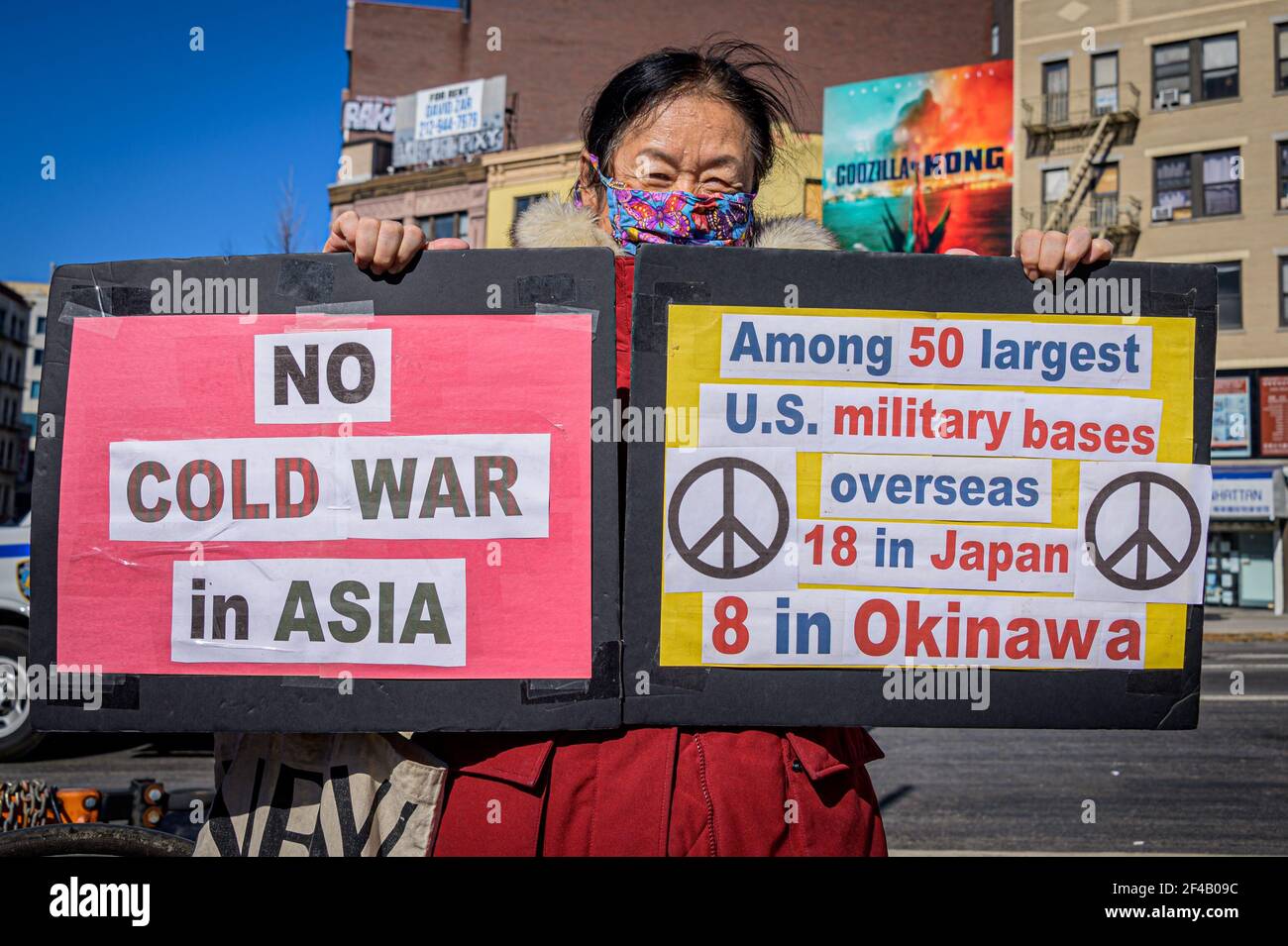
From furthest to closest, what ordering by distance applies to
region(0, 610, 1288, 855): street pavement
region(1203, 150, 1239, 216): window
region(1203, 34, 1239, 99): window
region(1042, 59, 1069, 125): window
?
region(1042, 59, 1069, 125): window
region(1203, 34, 1239, 99): window
region(1203, 150, 1239, 216): window
region(0, 610, 1288, 855): street pavement

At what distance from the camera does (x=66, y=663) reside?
6.95ft

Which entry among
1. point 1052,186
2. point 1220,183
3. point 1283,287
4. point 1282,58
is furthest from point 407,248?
point 1282,58

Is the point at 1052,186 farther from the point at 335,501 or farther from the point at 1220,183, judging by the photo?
the point at 335,501

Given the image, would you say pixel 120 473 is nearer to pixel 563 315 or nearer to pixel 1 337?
pixel 563 315

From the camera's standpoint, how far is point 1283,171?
28.8 metres

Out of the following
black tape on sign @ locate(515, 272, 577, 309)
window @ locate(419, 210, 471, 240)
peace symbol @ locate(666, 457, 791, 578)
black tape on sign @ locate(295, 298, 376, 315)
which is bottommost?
peace symbol @ locate(666, 457, 791, 578)

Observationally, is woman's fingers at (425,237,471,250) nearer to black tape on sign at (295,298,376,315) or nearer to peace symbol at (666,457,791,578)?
black tape on sign at (295,298,376,315)

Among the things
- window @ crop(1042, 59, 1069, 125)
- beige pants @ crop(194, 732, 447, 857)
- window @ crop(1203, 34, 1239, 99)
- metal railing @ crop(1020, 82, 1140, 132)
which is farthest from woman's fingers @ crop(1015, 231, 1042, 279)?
window @ crop(1042, 59, 1069, 125)

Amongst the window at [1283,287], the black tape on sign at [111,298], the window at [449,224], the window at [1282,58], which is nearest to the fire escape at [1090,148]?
the window at [1282,58]

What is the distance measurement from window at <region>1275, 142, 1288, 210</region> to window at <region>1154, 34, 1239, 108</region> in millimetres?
2044

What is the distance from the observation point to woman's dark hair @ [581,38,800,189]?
226 cm

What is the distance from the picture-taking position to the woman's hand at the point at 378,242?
6.77 ft

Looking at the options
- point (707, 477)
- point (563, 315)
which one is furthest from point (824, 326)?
point (563, 315)

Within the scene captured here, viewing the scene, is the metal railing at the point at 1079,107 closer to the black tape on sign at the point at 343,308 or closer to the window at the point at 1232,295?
the window at the point at 1232,295
